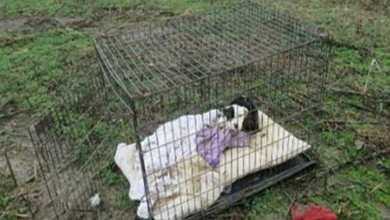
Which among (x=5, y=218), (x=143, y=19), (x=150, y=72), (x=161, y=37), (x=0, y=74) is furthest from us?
(x=143, y=19)

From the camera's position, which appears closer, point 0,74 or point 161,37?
point 161,37

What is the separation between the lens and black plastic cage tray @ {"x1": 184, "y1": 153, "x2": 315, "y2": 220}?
209 cm

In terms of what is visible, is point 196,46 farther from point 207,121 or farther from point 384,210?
point 384,210

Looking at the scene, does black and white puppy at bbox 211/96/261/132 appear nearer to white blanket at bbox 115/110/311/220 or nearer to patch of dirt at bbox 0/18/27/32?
white blanket at bbox 115/110/311/220

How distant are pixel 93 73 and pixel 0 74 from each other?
48.3 inches

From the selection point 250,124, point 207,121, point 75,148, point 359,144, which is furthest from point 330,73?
point 75,148

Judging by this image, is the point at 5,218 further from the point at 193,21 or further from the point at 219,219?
→ the point at 193,21

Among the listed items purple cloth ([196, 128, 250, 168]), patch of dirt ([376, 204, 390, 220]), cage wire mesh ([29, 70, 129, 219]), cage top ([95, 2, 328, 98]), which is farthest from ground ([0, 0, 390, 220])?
cage top ([95, 2, 328, 98])

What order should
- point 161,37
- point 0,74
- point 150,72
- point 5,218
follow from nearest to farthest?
1. point 150,72
2. point 5,218
3. point 161,37
4. point 0,74

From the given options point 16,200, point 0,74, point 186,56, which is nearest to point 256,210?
point 186,56

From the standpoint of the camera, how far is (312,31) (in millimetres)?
2164

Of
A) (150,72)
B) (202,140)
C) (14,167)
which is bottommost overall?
(14,167)

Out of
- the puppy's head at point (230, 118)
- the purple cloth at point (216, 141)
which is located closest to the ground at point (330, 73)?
the purple cloth at point (216, 141)

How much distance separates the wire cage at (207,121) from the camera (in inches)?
79.6
